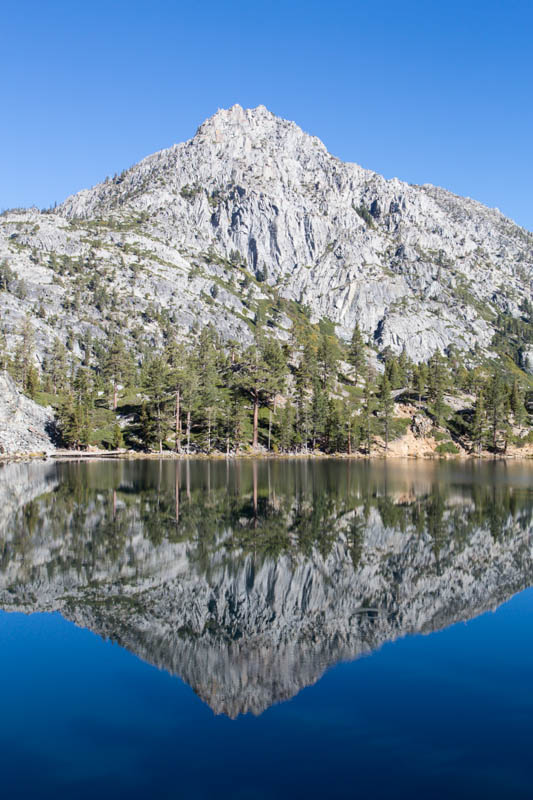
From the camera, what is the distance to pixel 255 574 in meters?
24.0

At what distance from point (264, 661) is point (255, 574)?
326 inches

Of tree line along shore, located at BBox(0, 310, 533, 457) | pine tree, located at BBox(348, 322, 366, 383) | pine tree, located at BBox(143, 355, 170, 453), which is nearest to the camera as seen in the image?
pine tree, located at BBox(143, 355, 170, 453)

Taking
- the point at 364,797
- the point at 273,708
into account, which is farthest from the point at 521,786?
the point at 273,708

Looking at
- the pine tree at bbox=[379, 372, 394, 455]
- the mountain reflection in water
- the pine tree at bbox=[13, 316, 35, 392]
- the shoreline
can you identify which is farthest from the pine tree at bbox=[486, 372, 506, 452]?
the pine tree at bbox=[13, 316, 35, 392]

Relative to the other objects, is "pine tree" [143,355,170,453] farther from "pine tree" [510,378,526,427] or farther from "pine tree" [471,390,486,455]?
"pine tree" [510,378,526,427]

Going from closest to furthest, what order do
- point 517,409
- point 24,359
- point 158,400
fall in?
point 158,400
point 24,359
point 517,409

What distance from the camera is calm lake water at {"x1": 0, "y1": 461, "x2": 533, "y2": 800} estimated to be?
36.1 ft

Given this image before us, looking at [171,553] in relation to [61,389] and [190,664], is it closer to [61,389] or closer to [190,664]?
[190,664]

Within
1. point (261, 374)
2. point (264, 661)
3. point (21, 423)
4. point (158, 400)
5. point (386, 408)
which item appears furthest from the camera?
point (386, 408)

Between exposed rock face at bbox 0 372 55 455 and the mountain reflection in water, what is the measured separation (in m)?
66.9

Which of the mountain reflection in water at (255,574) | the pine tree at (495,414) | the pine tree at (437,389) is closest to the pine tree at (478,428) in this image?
the pine tree at (495,414)

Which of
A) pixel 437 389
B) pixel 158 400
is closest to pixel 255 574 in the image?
pixel 158 400

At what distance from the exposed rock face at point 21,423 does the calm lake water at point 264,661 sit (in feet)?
265

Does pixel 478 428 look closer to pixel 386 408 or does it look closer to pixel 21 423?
pixel 386 408
